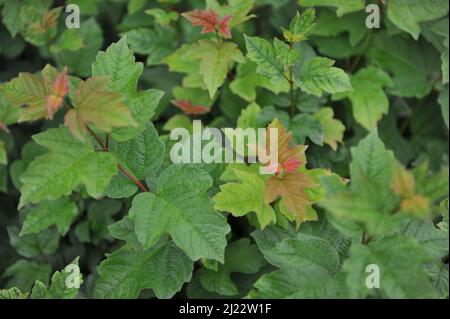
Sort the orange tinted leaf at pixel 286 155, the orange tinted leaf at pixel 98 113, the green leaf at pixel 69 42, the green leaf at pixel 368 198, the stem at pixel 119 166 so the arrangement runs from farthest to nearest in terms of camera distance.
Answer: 1. the green leaf at pixel 69 42
2. the orange tinted leaf at pixel 286 155
3. the stem at pixel 119 166
4. the orange tinted leaf at pixel 98 113
5. the green leaf at pixel 368 198

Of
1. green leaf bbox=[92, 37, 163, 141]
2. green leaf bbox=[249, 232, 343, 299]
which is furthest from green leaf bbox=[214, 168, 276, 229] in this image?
green leaf bbox=[92, 37, 163, 141]

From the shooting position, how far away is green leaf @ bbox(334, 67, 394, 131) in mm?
1980

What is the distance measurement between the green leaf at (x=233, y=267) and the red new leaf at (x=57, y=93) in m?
0.67

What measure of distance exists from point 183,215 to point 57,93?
38 cm

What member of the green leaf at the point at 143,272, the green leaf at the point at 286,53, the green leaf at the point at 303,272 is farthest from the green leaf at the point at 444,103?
the green leaf at the point at 143,272

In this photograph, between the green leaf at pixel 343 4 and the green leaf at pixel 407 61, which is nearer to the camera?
the green leaf at pixel 343 4

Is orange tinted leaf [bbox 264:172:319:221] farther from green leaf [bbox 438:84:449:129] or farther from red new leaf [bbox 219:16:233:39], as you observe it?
green leaf [bbox 438:84:449:129]

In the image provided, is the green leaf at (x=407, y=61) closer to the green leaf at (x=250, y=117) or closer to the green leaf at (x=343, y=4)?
the green leaf at (x=343, y=4)

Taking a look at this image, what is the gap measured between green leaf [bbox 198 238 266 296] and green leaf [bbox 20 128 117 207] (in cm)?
51

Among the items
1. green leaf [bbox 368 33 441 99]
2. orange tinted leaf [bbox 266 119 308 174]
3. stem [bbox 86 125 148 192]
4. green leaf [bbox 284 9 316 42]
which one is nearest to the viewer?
stem [bbox 86 125 148 192]

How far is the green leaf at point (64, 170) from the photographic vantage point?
1311 millimetres

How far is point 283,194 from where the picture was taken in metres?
1.46
